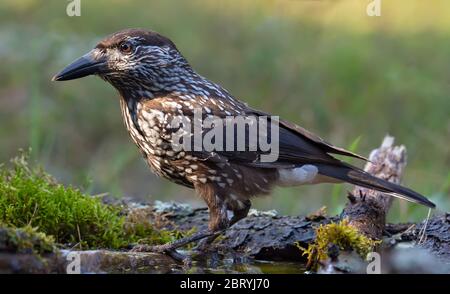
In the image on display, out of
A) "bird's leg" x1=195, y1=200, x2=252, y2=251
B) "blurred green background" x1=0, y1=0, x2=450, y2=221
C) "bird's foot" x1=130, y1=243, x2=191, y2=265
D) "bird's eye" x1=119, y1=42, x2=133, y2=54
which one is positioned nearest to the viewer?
"bird's foot" x1=130, y1=243, x2=191, y2=265

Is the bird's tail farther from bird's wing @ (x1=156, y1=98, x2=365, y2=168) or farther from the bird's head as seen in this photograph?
the bird's head

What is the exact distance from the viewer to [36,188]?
5.43m

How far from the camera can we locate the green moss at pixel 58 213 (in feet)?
17.4

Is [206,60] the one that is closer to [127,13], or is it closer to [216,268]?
[127,13]

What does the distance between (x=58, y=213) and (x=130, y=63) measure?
4.16 feet

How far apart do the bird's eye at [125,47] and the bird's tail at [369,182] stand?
1621 mm

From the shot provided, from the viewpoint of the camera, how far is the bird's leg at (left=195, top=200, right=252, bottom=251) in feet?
18.8

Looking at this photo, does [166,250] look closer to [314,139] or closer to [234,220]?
[234,220]

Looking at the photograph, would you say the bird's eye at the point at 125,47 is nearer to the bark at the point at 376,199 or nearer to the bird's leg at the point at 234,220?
the bird's leg at the point at 234,220

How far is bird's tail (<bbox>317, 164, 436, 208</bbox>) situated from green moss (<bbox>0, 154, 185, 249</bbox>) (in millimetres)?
1357

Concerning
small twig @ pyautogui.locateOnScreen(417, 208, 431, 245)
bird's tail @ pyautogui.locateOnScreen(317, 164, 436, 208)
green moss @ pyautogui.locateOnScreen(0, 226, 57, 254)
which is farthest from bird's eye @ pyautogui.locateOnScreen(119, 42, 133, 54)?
small twig @ pyautogui.locateOnScreen(417, 208, 431, 245)

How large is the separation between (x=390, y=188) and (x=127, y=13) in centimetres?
833

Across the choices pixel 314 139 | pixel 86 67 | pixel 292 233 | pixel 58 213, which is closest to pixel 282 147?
pixel 314 139

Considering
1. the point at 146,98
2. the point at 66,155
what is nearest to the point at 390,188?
the point at 146,98
